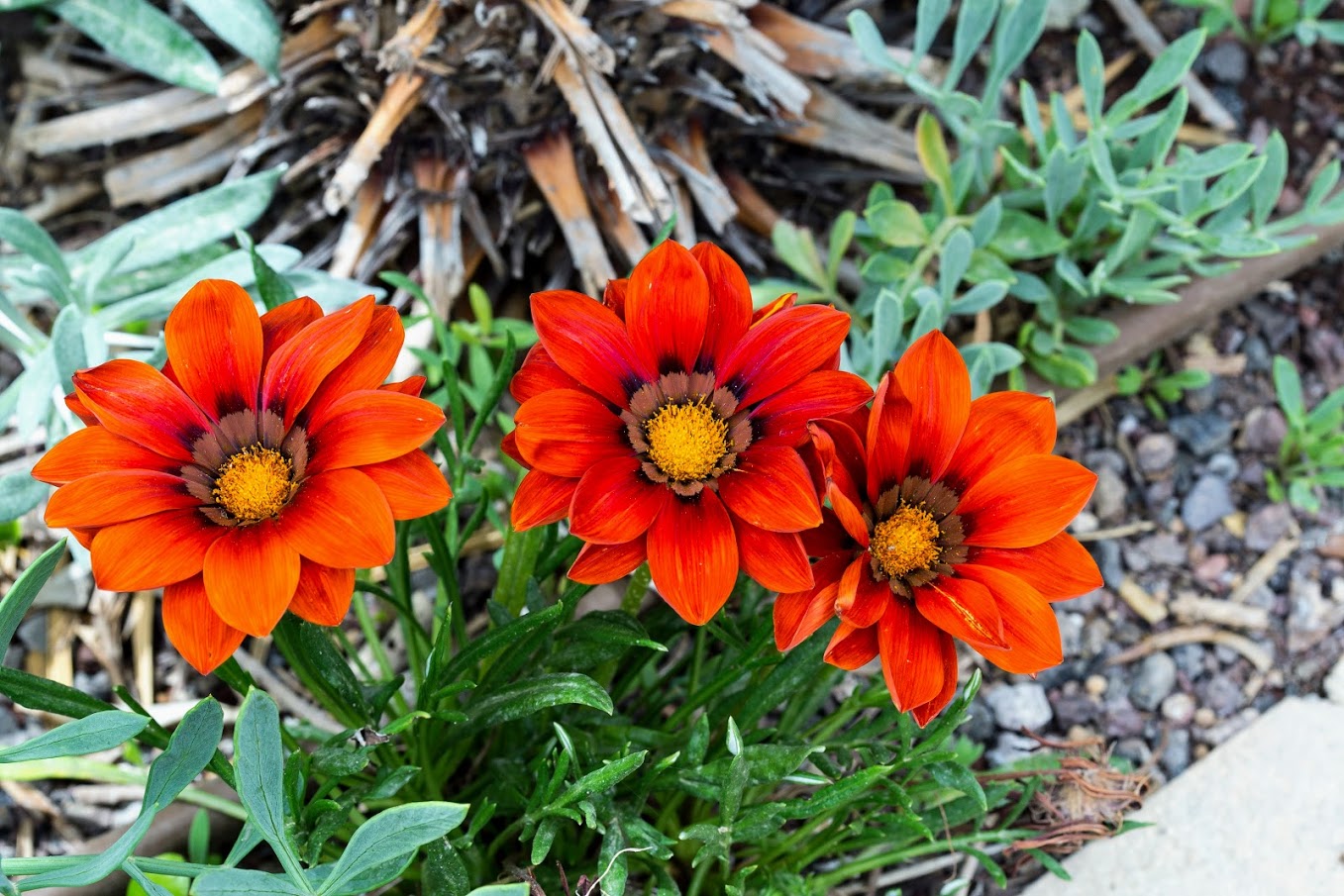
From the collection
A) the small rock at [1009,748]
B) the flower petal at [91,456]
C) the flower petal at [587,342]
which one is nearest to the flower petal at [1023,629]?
the flower petal at [587,342]

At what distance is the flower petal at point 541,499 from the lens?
87 cm

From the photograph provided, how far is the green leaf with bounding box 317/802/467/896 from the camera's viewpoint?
80 cm

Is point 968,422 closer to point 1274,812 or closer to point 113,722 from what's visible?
point 113,722

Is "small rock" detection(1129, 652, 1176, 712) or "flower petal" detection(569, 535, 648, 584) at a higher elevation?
"flower petal" detection(569, 535, 648, 584)

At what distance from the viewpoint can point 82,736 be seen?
82 centimetres

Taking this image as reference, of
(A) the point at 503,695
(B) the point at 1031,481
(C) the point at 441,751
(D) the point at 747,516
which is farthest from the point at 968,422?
(C) the point at 441,751

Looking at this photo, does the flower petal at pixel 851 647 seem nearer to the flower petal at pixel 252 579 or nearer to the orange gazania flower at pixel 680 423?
the orange gazania flower at pixel 680 423

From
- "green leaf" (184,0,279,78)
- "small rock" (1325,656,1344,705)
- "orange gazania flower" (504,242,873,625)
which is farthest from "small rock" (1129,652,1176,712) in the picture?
"green leaf" (184,0,279,78)

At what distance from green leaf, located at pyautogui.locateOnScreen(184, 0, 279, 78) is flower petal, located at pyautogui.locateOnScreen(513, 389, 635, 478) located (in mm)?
920

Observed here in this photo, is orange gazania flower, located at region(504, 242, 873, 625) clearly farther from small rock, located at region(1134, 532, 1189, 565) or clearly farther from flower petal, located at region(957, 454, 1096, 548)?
small rock, located at region(1134, 532, 1189, 565)

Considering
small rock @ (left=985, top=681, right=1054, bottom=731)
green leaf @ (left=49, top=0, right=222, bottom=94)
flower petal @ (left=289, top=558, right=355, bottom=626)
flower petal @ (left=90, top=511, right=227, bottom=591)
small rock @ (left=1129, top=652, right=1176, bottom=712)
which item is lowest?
small rock @ (left=1129, top=652, right=1176, bottom=712)

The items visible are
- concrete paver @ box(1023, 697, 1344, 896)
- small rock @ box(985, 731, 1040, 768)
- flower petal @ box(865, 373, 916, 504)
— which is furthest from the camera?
small rock @ box(985, 731, 1040, 768)

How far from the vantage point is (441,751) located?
119 cm

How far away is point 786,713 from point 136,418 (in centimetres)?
75
